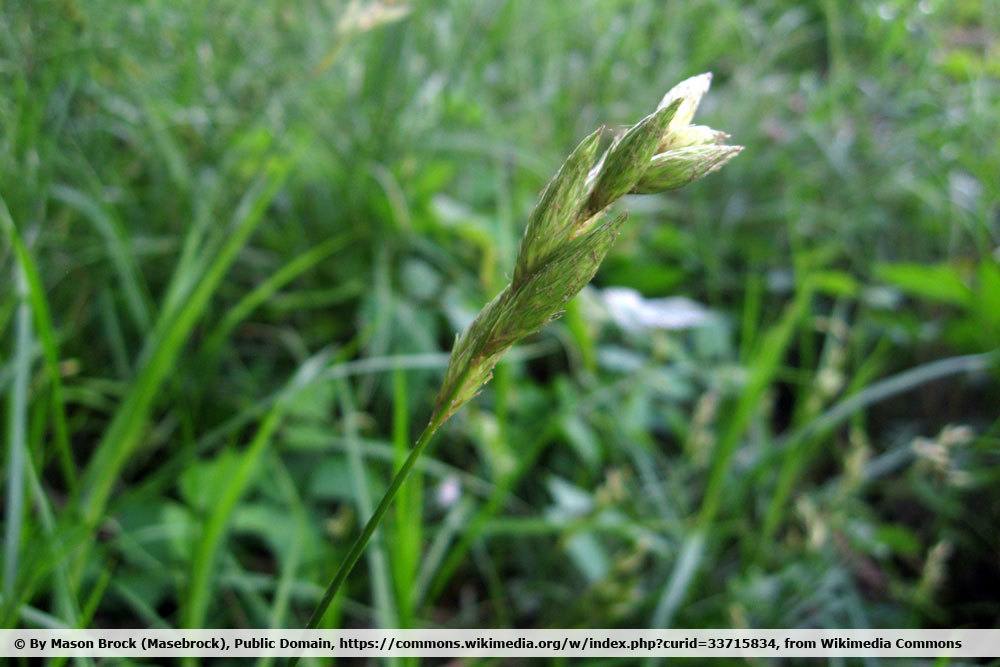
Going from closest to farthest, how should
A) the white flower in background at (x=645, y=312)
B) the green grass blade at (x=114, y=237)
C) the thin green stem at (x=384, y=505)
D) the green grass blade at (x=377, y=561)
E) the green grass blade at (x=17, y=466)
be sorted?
the thin green stem at (x=384, y=505) → the green grass blade at (x=17, y=466) → the green grass blade at (x=377, y=561) → the green grass blade at (x=114, y=237) → the white flower in background at (x=645, y=312)

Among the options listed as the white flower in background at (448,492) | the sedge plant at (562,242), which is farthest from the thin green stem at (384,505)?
the white flower in background at (448,492)

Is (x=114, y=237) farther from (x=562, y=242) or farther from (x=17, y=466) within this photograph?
(x=562, y=242)

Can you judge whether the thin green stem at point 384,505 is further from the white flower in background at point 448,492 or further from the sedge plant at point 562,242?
the white flower in background at point 448,492

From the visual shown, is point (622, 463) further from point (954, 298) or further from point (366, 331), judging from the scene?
point (954, 298)

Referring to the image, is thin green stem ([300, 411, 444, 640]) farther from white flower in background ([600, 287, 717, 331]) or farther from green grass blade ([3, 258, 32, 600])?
white flower in background ([600, 287, 717, 331])

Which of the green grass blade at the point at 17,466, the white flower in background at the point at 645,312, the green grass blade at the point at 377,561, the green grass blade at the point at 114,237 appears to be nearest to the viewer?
the green grass blade at the point at 17,466

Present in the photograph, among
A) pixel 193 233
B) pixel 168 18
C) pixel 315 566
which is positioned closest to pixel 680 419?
pixel 315 566

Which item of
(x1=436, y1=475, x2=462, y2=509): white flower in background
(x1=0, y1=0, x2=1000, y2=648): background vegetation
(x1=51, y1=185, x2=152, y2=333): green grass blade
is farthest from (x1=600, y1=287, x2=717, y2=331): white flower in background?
(x1=51, y1=185, x2=152, y2=333): green grass blade

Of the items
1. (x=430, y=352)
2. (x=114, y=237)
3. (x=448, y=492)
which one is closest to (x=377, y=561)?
(x=448, y=492)

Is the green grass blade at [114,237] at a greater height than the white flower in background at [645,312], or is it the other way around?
the green grass blade at [114,237]
